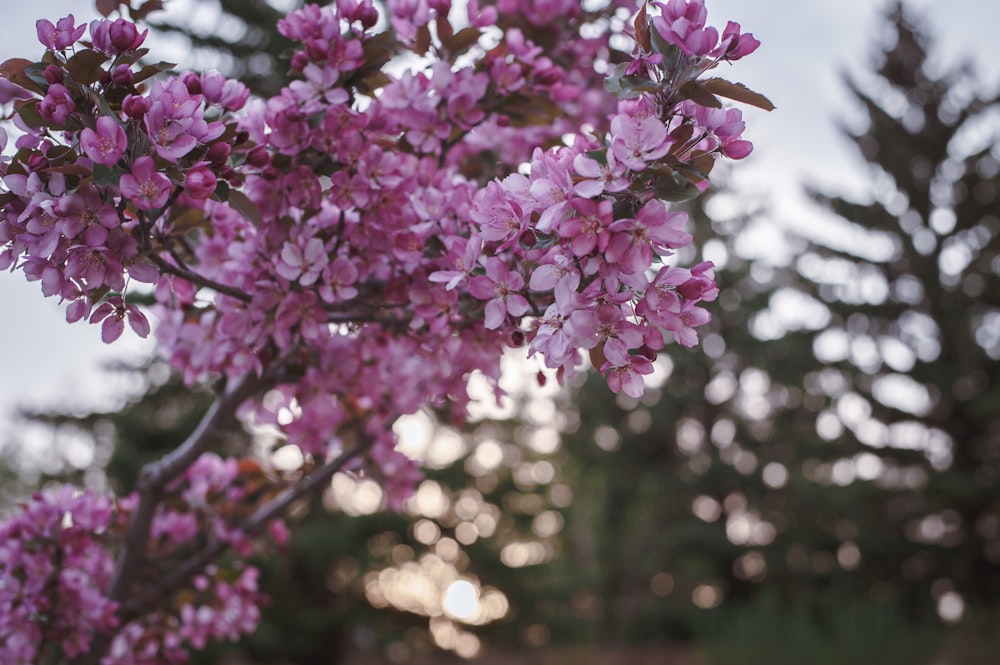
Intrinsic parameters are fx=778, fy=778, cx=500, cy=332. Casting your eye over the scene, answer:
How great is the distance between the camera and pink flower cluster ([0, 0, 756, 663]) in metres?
0.83

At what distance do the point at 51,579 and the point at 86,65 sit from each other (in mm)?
942

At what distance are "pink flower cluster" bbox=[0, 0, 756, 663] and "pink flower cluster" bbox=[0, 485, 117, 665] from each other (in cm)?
17

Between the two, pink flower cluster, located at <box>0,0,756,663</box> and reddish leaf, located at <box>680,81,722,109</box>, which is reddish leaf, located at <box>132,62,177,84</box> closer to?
pink flower cluster, located at <box>0,0,756,663</box>

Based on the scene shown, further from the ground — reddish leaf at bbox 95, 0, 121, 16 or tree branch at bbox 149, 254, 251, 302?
reddish leaf at bbox 95, 0, 121, 16

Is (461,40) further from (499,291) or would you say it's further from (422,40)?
(499,291)

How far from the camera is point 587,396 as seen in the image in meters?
11.0

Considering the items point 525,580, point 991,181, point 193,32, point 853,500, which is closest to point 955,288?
point 991,181

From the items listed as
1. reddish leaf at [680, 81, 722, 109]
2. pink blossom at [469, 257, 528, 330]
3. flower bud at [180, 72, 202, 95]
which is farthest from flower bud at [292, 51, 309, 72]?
reddish leaf at [680, 81, 722, 109]

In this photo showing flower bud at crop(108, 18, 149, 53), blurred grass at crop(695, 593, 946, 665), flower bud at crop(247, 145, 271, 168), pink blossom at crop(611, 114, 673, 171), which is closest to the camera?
pink blossom at crop(611, 114, 673, 171)

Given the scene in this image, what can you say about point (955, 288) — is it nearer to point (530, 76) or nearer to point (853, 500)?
point (853, 500)

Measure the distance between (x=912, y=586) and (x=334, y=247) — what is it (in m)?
9.77

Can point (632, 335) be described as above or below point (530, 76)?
below

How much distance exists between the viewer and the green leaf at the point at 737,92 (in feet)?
2.77

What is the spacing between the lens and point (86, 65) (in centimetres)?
87
